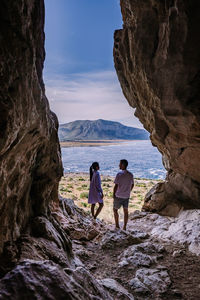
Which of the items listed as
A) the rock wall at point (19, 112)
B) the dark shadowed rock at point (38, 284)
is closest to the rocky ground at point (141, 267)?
the dark shadowed rock at point (38, 284)

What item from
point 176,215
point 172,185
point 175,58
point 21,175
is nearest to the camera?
point 21,175

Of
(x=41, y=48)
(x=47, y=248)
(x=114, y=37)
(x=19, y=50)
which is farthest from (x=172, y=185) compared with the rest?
(x=19, y=50)

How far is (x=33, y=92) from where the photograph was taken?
3.56 metres

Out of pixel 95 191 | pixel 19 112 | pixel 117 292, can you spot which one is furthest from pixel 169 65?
pixel 95 191

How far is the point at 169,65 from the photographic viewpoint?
5809mm

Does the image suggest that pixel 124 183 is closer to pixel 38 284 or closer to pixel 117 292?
pixel 117 292

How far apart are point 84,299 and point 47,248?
1690mm

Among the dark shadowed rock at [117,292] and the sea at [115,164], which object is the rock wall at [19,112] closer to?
the dark shadowed rock at [117,292]

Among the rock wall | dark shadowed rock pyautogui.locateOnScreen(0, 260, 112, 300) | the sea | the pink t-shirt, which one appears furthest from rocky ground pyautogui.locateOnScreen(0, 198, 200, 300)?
the sea

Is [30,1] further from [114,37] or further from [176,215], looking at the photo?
[176,215]

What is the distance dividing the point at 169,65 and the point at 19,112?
4754 mm

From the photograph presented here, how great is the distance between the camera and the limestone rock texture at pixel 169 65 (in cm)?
520

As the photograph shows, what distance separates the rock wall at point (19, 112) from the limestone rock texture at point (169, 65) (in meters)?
3.57

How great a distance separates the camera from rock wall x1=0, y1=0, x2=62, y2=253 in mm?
2672
